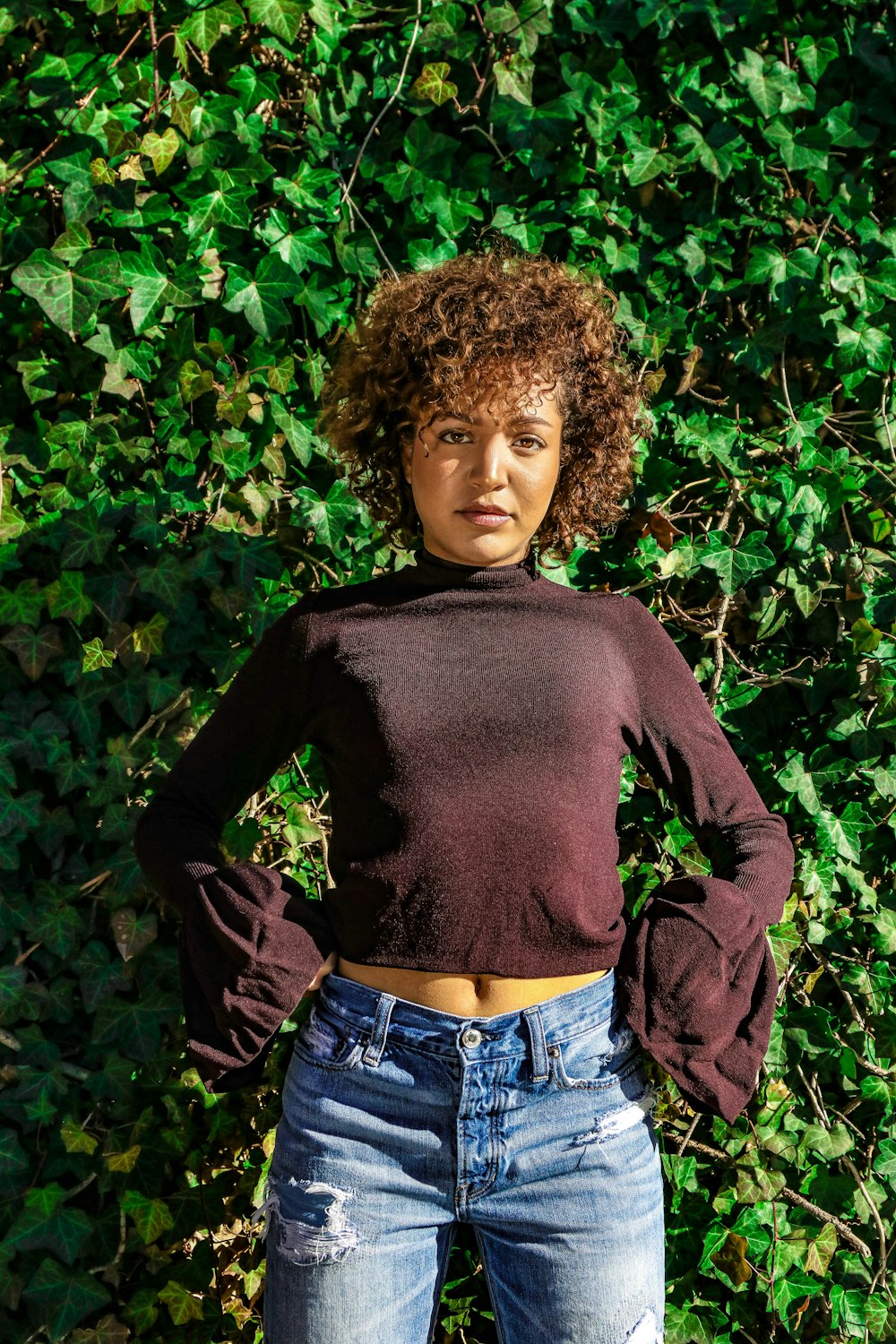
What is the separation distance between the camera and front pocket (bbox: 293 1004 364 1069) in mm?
1458

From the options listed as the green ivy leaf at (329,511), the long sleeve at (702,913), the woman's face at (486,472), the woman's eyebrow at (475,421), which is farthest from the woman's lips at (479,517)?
the green ivy leaf at (329,511)

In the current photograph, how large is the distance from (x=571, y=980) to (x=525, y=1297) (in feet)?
1.28

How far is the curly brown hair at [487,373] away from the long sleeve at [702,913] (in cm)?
24

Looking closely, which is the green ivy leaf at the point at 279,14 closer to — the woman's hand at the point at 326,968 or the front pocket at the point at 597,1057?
the woman's hand at the point at 326,968

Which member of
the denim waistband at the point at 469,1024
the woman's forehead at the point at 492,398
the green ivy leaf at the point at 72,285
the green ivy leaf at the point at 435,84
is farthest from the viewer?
the green ivy leaf at the point at 435,84

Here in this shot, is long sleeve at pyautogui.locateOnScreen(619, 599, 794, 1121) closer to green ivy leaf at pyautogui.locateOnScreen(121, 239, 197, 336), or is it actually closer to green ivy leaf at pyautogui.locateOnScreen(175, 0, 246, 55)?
green ivy leaf at pyautogui.locateOnScreen(121, 239, 197, 336)

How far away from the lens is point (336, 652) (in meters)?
1.58

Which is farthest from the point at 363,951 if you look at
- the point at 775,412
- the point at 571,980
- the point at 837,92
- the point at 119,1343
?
the point at 837,92

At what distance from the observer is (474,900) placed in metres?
1.44

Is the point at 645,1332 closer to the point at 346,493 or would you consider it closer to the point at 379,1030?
the point at 379,1030

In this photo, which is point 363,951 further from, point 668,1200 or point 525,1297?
point 668,1200

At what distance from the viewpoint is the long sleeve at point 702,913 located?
5.07 feet

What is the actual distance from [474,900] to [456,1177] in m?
0.33

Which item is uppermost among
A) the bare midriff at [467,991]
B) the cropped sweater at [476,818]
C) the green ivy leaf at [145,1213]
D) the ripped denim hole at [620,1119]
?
the cropped sweater at [476,818]
